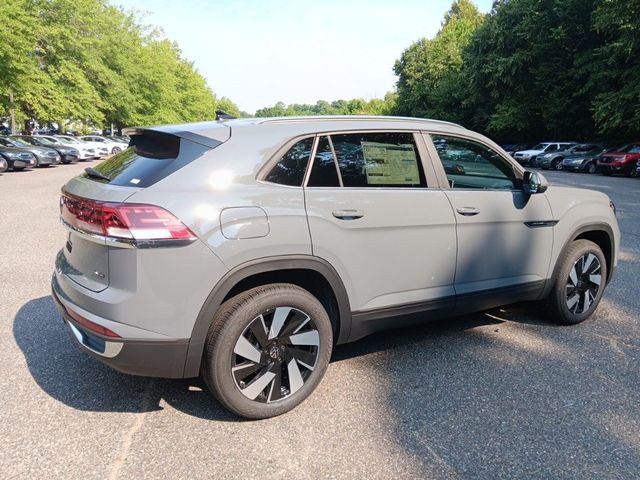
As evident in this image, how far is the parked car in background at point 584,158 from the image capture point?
1000 inches

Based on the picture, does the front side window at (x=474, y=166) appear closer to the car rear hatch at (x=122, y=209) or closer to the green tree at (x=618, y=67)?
the car rear hatch at (x=122, y=209)

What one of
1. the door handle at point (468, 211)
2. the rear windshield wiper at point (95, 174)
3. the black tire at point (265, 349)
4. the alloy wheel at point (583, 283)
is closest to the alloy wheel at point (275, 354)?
the black tire at point (265, 349)

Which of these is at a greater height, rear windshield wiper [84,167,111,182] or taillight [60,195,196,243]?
rear windshield wiper [84,167,111,182]

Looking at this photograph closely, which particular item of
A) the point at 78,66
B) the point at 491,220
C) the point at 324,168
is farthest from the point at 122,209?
the point at 78,66

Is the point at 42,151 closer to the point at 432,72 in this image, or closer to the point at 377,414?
the point at 377,414

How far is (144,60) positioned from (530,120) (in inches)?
1311

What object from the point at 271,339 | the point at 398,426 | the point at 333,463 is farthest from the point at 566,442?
the point at 271,339

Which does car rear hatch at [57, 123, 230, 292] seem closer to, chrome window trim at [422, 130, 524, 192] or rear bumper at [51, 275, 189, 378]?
rear bumper at [51, 275, 189, 378]

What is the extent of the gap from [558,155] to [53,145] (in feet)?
90.9

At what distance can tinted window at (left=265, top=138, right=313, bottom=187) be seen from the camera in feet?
9.21

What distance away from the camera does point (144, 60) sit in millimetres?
45219

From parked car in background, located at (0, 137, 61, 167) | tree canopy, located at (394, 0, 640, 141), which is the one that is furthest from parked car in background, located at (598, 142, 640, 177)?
parked car in background, located at (0, 137, 61, 167)

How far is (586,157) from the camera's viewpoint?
25703 mm

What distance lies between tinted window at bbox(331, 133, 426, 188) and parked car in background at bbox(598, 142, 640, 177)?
74.0ft
